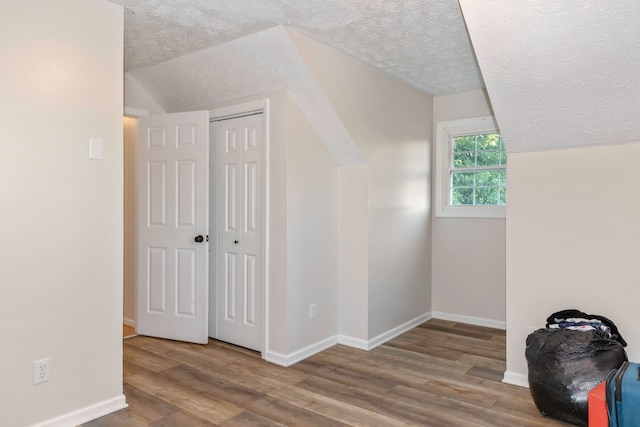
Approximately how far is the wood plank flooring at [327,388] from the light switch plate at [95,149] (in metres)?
1.43

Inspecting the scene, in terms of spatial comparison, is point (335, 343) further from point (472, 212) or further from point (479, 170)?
point (479, 170)

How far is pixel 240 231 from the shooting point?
3631 mm

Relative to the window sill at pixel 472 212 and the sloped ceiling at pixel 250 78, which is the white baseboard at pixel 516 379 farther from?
the sloped ceiling at pixel 250 78

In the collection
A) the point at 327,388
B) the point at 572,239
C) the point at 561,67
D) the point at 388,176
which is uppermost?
the point at 561,67

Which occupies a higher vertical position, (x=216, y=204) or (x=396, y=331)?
(x=216, y=204)

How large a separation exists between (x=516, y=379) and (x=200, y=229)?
2.59m

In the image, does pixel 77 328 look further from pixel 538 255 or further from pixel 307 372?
pixel 538 255

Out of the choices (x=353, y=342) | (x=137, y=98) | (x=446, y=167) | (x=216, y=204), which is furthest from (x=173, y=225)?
(x=446, y=167)

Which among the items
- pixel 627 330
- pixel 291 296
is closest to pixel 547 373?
pixel 627 330

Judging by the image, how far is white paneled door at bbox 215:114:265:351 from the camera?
3490 millimetres

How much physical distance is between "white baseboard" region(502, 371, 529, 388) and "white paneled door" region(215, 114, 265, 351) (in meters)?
1.78

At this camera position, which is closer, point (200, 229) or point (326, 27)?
point (326, 27)

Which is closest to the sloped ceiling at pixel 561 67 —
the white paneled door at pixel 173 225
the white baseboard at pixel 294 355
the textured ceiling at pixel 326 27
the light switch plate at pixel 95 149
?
the textured ceiling at pixel 326 27

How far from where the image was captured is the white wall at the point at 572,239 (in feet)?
8.33
